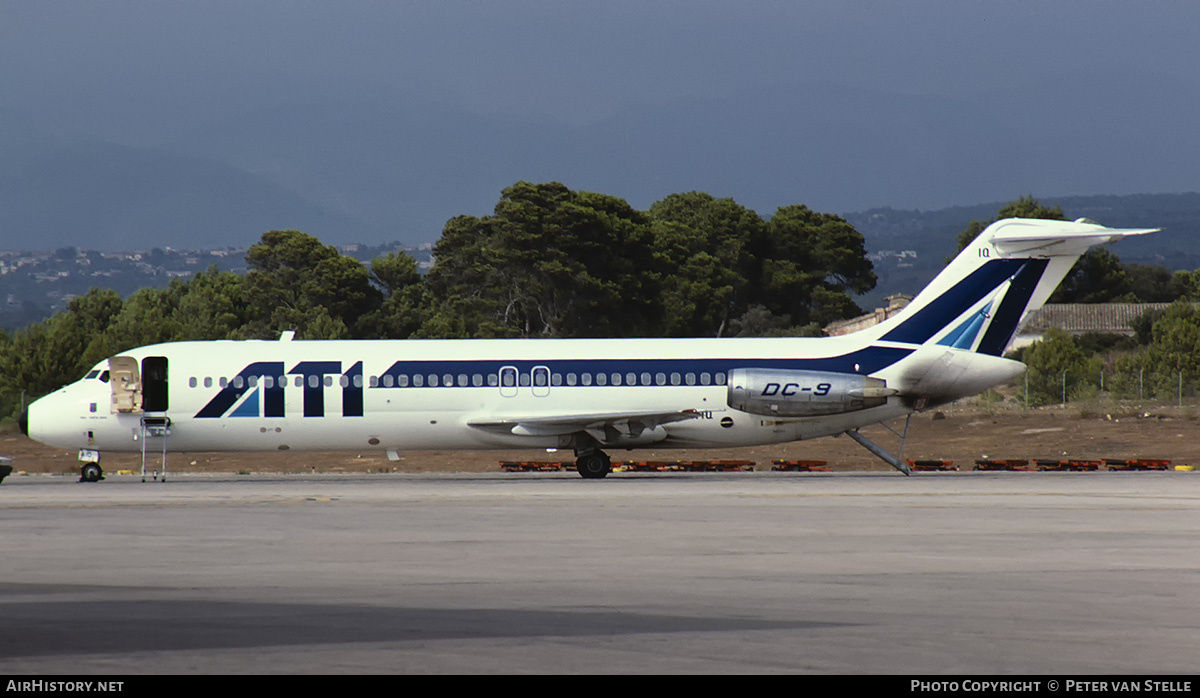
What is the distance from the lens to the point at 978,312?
37.5 metres

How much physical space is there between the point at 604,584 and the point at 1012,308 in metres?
25.2

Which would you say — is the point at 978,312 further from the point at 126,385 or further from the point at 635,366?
the point at 126,385

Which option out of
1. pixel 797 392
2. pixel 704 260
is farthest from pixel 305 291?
pixel 797 392

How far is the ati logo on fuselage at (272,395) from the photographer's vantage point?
3647 centimetres

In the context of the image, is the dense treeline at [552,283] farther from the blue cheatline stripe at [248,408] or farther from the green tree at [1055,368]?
the blue cheatline stripe at [248,408]

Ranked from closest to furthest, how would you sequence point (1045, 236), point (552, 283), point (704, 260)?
1. point (1045, 236)
2. point (552, 283)
3. point (704, 260)

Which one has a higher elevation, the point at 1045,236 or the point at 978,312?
the point at 1045,236

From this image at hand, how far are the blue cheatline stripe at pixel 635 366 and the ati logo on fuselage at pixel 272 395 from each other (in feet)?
2.82

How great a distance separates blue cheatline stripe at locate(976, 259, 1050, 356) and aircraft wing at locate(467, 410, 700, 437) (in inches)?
307

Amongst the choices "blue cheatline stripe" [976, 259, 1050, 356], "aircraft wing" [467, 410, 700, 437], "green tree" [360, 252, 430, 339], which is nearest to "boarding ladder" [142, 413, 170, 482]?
"aircraft wing" [467, 410, 700, 437]

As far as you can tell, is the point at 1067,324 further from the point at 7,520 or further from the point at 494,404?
the point at 7,520

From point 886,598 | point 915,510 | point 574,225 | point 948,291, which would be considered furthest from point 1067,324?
point 886,598

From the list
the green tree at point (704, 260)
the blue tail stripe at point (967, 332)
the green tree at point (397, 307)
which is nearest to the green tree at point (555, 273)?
the green tree at point (704, 260)

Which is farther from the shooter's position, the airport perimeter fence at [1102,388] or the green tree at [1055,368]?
the green tree at [1055,368]
